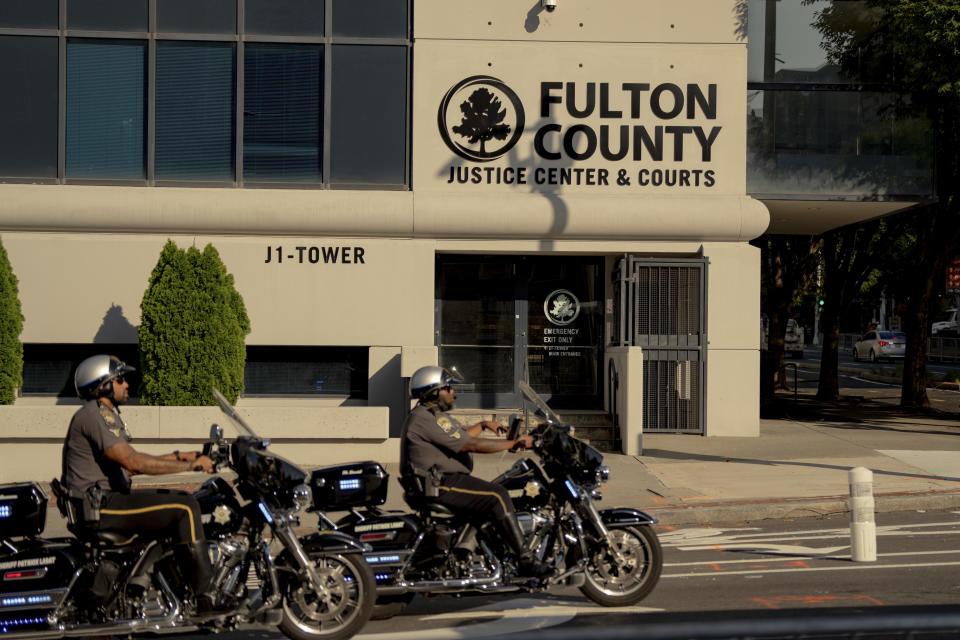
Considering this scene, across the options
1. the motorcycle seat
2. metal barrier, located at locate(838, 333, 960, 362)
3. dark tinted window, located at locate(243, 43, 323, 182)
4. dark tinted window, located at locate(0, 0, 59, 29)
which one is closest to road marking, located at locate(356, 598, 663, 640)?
the motorcycle seat

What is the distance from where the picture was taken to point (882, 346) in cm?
5350

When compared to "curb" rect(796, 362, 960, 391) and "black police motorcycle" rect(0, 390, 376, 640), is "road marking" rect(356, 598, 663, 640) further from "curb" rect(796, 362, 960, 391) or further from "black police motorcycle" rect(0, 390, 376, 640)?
"curb" rect(796, 362, 960, 391)

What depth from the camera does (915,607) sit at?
764cm

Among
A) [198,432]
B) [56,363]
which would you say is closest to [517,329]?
[198,432]

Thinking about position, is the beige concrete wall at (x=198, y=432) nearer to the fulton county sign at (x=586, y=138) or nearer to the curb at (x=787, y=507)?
the curb at (x=787, y=507)

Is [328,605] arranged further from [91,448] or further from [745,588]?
[745,588]

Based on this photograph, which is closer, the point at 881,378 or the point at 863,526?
the point at 863,526

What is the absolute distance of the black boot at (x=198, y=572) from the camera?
6.67m

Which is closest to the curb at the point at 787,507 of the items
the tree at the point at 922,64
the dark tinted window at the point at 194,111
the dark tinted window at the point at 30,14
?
the tree at the point at 922,64

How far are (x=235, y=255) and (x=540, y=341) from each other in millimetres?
5242

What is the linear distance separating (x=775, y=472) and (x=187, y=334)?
8280 mm

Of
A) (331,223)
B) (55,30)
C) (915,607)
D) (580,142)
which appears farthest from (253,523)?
(55,30)

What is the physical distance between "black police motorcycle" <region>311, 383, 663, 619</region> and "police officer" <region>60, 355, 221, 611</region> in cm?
106

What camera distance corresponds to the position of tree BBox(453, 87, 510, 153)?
17531 millimetres
